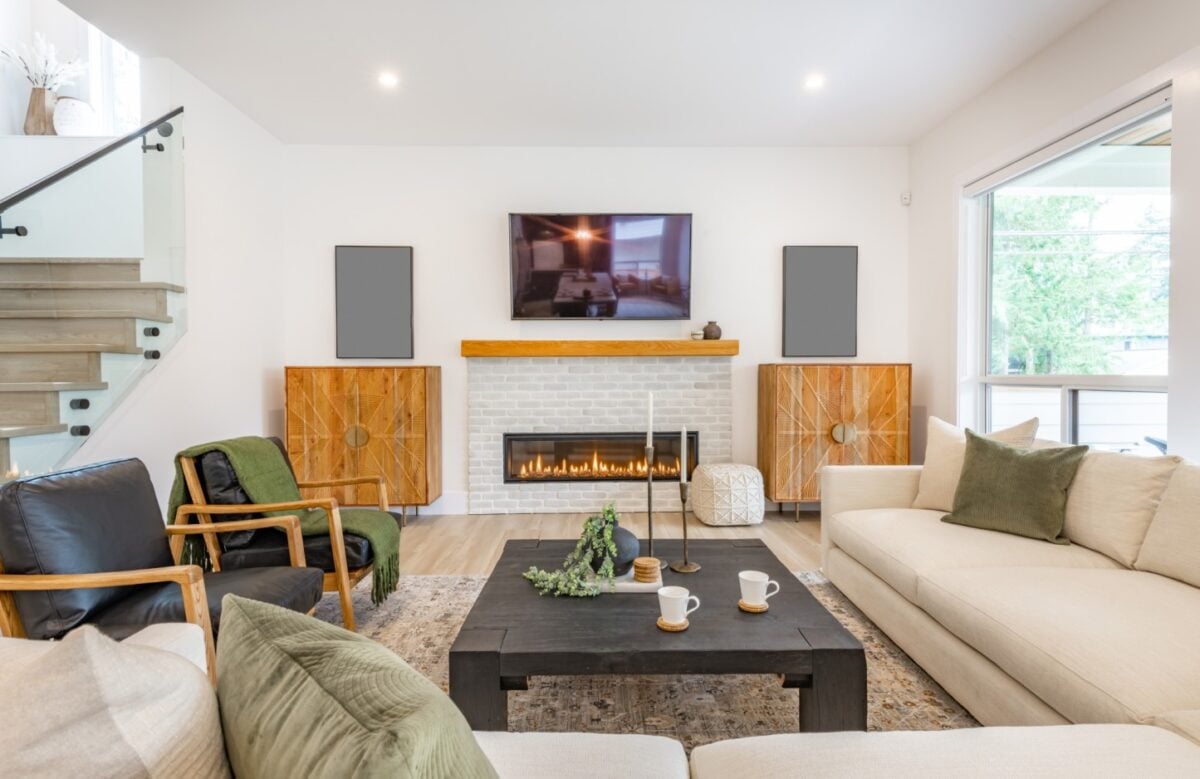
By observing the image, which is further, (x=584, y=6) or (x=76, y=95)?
(x=76, y=95)

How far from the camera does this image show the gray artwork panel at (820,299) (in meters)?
4.66

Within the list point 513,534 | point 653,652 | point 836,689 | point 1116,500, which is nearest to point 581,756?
point 653,652

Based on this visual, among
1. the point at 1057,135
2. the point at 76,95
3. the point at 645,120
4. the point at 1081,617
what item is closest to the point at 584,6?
the point at 645,120

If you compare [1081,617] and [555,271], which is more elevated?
[555,271]

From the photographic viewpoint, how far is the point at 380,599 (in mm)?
2658

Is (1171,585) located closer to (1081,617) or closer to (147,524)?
(1081,617)

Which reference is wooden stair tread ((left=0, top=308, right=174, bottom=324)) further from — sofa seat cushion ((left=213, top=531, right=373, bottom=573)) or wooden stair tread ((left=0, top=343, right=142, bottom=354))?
sofa seat cushion ((left=213, top=531, right=373, bottom=573))

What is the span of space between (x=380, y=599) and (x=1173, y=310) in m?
3.54

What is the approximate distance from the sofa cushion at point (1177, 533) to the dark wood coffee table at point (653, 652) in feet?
3.70

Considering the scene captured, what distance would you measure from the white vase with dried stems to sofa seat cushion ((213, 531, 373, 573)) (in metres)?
3.57

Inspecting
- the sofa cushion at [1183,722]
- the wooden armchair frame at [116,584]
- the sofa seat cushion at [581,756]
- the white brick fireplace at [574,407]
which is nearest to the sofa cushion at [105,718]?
the sofa seat cushion at [581,756]

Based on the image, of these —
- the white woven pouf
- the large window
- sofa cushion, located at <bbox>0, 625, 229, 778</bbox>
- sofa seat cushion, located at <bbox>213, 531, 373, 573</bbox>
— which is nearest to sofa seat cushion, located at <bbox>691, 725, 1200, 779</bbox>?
sofa cushion, located at <bbox>0, 625, 229, 778</bbox>

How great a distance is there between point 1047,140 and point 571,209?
9.62 ft

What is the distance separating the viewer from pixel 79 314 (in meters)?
2.66
